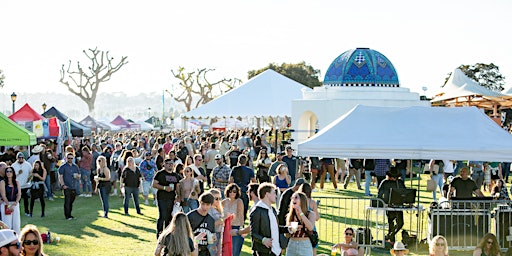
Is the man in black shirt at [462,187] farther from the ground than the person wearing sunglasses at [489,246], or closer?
farther from the ground

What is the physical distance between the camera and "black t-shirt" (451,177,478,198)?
15375mm

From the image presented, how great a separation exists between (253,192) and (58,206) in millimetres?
11152

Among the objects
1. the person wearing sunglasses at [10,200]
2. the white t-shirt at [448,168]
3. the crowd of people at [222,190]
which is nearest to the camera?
the crowd of people at [222,190]

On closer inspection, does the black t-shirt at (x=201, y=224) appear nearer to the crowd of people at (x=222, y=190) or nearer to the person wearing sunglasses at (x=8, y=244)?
the crowd of people at (x=222, y=190)

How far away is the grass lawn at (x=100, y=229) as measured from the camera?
1510 centimetres

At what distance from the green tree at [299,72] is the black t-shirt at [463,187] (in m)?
74.3

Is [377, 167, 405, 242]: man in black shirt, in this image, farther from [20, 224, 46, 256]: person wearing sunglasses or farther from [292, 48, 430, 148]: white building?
[292, 48, 430, 148]: white building

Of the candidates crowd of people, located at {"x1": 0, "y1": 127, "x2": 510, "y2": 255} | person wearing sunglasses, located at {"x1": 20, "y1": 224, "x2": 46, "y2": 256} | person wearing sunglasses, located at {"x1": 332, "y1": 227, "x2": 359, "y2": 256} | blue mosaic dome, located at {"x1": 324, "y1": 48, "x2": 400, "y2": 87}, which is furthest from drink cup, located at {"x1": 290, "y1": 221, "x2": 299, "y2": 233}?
blue mosaic dome, located at {"x1": 324, "y1": 48, "x2": 400, "y2": 87}

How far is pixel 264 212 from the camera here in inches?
414

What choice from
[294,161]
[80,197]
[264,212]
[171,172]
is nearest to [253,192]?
[264,212]

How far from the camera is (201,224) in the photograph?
399 inches

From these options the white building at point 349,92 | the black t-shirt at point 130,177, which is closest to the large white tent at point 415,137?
the black t-shirt at point 130,177

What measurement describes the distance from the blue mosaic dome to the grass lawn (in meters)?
15.9

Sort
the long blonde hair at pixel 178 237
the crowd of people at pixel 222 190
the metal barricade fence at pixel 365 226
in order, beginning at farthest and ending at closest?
the metal barricade fence at pixel 365 226 → the crowd of people at pixel 222 190 → the long blonde hair at pixel 178 237
